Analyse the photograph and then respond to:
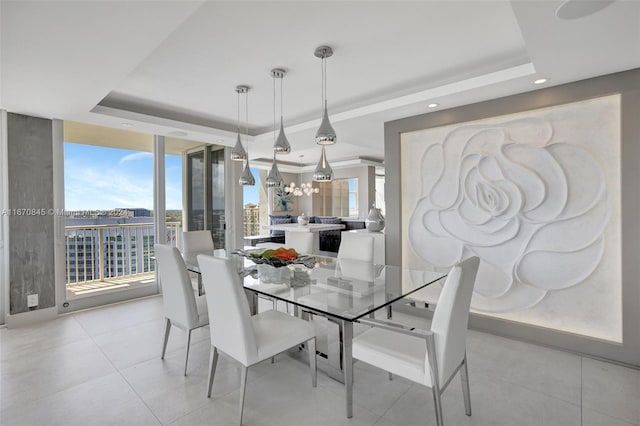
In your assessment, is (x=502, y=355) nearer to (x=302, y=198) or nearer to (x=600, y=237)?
(x=600, y=237)

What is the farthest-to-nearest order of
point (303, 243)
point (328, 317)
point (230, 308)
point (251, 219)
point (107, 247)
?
point (251, 219), point (107, 247), point (303, 243), point (328, 317), point (230, 308)

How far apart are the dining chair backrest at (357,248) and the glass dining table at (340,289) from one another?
0.20 meters

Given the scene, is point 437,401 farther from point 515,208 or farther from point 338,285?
point 515,208

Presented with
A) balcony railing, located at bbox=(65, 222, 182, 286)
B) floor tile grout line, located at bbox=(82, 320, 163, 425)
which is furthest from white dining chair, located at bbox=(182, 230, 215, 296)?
floor tile grout line, located at bbox=(82, 320, 163, 425)

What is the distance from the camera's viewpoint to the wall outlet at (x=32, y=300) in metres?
3.41

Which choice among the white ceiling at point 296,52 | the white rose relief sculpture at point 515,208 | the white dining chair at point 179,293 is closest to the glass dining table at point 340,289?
the white dining chair at point 179,293

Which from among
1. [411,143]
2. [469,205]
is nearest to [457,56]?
[411,143]

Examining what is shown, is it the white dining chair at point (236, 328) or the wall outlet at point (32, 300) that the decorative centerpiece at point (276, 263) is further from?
the wall outlet at point (32, 300)

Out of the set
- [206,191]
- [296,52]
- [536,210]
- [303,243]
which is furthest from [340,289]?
[206,191]

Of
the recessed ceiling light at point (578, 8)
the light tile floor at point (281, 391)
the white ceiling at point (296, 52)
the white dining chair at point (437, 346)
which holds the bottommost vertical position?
the light tile floor at point (281, 391)

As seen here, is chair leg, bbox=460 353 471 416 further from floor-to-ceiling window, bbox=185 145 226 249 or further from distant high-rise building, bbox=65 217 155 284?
floor-to-ceiling window, bbox=185 145 226 249

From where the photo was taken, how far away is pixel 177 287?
7.66 feet

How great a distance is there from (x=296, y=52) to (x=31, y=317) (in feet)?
13.1

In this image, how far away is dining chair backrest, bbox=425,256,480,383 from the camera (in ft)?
5.10
